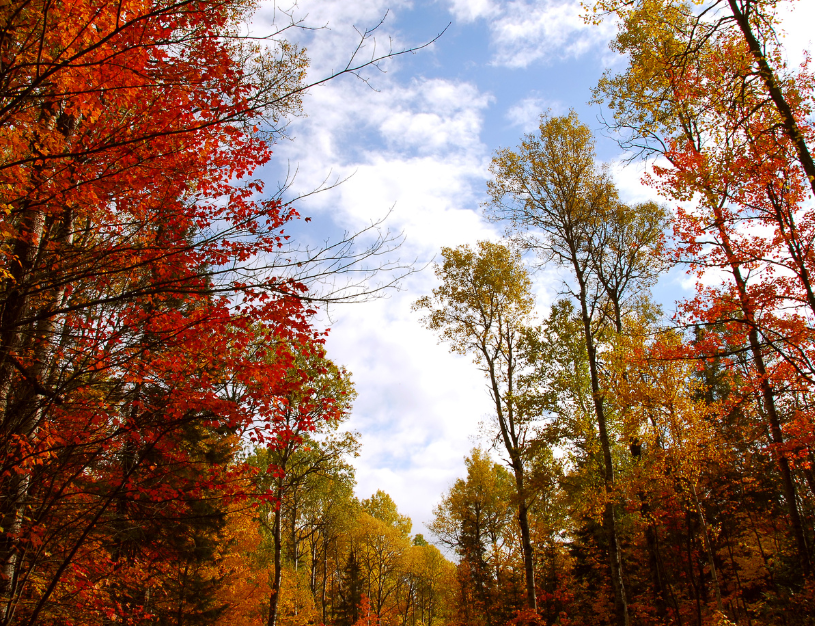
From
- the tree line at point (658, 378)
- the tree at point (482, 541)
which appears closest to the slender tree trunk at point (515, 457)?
the tree line at point (658, 378)

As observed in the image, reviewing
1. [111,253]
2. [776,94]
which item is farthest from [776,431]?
[111,253]

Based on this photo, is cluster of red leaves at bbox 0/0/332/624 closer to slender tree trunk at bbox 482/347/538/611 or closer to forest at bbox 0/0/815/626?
forest at bbox 0/0/815/626

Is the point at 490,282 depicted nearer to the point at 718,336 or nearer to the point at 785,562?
the point at 718,336

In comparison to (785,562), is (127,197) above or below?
above

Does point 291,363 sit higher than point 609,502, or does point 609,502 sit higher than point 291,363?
point 291,363

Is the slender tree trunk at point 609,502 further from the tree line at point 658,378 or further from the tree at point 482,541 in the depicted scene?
the tree at point 482,541

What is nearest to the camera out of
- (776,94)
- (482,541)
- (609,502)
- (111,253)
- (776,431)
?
(111,253)

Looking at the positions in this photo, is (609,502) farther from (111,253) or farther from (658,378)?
(111,253)

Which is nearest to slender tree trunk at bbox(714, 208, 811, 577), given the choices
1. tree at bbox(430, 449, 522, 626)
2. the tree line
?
the tree line

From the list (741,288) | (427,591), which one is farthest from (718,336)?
(427,591)

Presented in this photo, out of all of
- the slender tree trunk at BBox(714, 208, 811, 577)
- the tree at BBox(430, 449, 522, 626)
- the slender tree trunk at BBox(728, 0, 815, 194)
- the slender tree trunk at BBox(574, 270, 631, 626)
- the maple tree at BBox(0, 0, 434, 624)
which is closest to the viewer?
the maple tree at BBox(0, 0, 434, 624)

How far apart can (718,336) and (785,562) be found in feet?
29.7

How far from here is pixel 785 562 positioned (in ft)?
39.6

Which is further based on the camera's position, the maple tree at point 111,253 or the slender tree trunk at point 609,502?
the slender tree trunk at point 609,502
